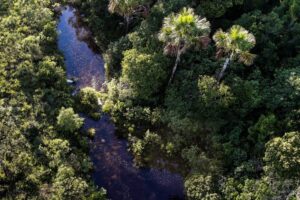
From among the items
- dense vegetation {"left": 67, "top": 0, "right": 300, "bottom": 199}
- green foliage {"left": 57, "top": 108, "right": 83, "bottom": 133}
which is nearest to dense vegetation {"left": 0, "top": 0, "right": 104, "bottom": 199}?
green foliage {"left": 57, "top": 108, "right": 83, "bottom": 133}

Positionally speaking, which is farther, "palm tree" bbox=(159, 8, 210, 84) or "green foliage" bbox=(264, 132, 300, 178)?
"palm tree" bbox=(159, 8, 210, 84)

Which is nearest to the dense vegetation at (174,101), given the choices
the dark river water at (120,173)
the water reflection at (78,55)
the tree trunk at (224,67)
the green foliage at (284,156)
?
the green foliage at (284,156)

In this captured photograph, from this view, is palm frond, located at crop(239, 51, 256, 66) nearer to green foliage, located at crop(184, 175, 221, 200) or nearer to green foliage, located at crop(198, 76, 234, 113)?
green foliage, located at crop(198, 76, 234, 113)

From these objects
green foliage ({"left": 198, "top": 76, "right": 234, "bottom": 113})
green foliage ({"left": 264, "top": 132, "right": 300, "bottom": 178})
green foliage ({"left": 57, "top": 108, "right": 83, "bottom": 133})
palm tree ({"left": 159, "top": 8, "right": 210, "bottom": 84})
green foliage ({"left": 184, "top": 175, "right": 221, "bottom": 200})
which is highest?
palm tree ({"left": 159, "top": 8, "right": 210, "bottom": 84})

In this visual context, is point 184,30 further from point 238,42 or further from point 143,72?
point 143,72

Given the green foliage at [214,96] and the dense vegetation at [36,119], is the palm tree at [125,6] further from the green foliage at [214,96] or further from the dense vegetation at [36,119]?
the green foliage at [214,96]

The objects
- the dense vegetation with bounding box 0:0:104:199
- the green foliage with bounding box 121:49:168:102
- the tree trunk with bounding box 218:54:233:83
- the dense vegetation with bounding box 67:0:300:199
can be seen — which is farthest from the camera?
the green foliage with bounding box 121:49:168:102

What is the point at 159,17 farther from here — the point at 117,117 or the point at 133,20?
the point at 117,117
